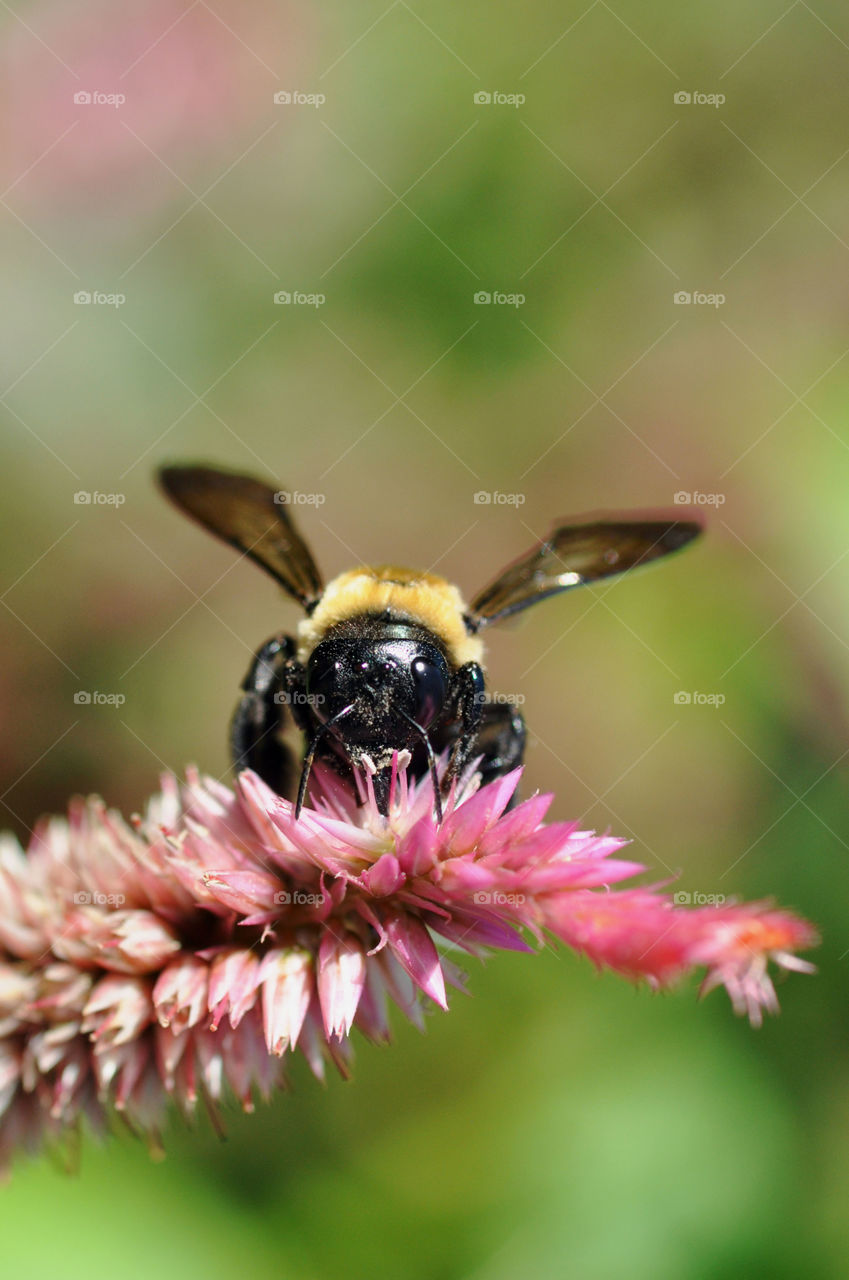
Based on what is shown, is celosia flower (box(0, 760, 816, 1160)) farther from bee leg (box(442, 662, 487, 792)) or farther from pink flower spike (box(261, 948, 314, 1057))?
bee leg (box(442, 662, 487, 792))

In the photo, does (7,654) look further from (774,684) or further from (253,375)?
(774,684)

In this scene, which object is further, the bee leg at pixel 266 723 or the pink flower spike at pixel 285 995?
the bee leg at pixel 266 723

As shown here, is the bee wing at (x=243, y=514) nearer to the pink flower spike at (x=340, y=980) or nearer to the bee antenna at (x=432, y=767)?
the bee antenna at (x=432, y=767)

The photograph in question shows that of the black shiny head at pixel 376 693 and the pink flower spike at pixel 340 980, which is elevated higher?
the black shiny head at pixel 376 693

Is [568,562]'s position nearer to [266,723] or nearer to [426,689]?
[426,689]

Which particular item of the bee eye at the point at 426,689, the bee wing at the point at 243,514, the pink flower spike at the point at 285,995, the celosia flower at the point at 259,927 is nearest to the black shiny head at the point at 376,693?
the bee eye at the point at 426,689

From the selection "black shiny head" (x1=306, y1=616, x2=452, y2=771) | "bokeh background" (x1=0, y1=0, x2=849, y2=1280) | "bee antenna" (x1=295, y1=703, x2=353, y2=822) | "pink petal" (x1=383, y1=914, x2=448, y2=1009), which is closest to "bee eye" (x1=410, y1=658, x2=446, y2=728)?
"black shiny head" (x1=306, y1=616, x2=452, y2=771)
